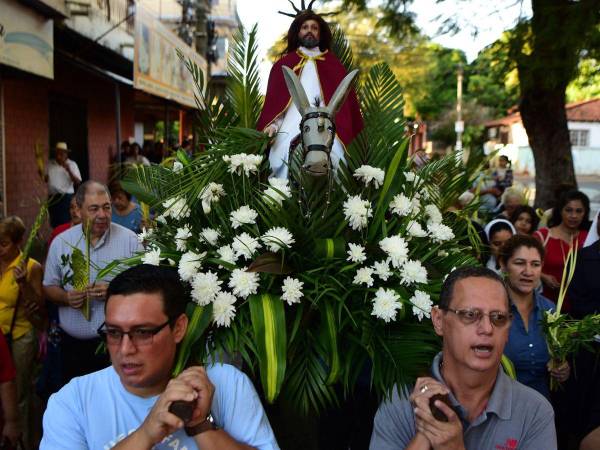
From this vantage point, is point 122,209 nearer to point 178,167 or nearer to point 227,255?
point 178,167

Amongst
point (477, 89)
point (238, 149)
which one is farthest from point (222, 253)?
point (477, 89)

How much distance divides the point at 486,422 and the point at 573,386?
2242mm

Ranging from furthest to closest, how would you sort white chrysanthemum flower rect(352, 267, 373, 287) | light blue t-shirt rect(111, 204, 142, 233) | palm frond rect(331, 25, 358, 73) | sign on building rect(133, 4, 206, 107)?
sign on building rect(133, 4, 206, 107), light blue t-shirt rect(111, 204, 142, 233), palm frond rect(331, 25, 358, 73), white chrysanthemum flower rect(352, 267, 373, 287)

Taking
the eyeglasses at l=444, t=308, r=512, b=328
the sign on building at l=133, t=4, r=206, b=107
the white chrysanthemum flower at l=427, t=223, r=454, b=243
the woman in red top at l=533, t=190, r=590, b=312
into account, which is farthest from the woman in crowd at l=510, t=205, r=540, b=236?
the sign on building at l=133, t=4, r=206, b=107

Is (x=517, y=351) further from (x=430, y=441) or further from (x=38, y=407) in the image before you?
(x=38, y=407)

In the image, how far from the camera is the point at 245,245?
288cm

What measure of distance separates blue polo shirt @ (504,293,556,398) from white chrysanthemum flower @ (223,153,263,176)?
1.51m

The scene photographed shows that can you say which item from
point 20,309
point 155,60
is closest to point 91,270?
point 20,309

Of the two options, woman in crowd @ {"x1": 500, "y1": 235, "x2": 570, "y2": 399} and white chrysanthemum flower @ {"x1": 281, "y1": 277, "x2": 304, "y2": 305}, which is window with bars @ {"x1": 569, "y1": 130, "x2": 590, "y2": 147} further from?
white chrysanthemum flower @ {"x1": 281, "y1": 277, "x2": 304, "y2": 305}

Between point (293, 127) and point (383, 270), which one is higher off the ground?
Answer: point (293, 127)

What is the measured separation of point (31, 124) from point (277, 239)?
930cm

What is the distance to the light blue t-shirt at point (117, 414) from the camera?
2.11 meters

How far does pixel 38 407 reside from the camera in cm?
476

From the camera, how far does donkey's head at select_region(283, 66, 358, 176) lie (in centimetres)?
294
